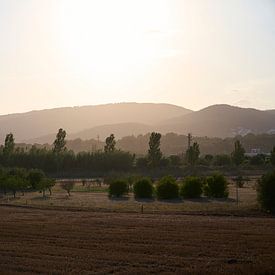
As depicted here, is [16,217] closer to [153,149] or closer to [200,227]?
[200,227]

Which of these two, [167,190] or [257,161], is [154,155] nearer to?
[257,161]

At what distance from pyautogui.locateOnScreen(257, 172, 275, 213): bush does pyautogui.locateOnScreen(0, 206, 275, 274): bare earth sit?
696cm

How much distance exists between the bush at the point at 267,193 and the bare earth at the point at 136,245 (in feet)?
22.8

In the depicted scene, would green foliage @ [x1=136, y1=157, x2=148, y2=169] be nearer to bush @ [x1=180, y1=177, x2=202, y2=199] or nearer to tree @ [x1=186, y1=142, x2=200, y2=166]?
tree @ [x1=186, y1=142, x2=200, y2=166]

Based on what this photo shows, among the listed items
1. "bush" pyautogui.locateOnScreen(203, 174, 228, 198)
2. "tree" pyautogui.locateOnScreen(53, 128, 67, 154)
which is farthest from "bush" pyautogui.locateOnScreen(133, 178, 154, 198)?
"tree" pyautogui.locateOnScreen(53, 128, 67, 154)

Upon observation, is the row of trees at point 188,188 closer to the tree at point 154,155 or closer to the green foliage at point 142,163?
the tree at point 154,155

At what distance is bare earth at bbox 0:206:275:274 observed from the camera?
1833 centimetres

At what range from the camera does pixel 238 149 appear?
342ft

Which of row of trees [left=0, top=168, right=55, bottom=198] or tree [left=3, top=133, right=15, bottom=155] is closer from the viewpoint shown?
row of trees [left=0, top=168, right=55, bottom=198]

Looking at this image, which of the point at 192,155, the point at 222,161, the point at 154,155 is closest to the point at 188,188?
the point at 192,155

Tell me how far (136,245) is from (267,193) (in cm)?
1918

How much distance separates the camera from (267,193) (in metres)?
39.5

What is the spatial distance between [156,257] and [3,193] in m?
48.4

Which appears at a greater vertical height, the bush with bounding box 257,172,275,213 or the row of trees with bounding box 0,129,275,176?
the row of trees with bounding box 0,129,275,176
